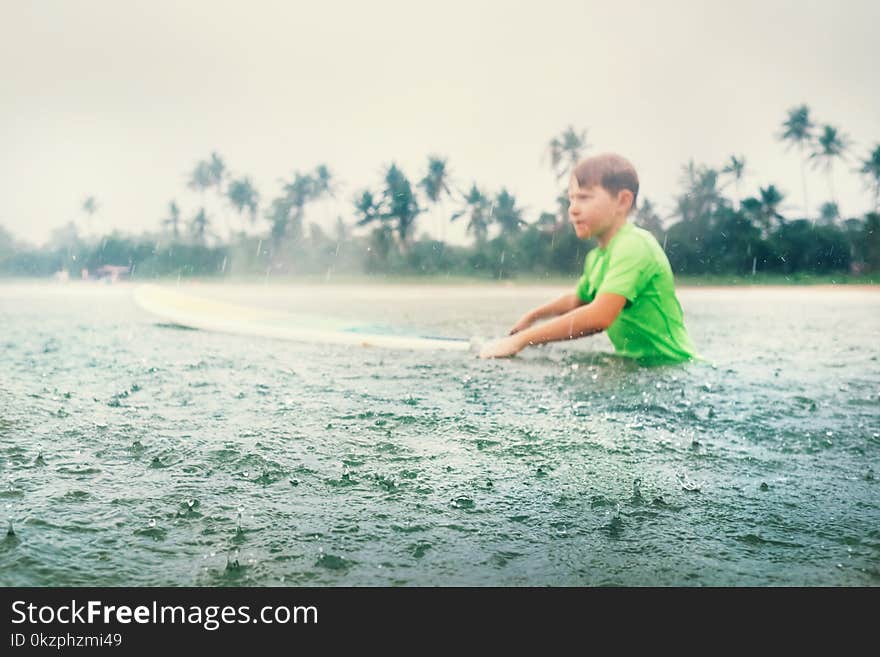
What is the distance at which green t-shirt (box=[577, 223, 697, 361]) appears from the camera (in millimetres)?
2199

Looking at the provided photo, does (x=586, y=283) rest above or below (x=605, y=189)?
below

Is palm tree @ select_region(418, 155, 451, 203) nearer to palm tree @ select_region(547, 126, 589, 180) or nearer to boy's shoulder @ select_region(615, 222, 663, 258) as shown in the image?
palm tree @ select_region(547, 126, 589, 180)

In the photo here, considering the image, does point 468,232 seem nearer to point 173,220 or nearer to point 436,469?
point 173,220

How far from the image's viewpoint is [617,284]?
2.19 meters

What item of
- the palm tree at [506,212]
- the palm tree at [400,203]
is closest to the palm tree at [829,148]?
the palm tree at [506,212]

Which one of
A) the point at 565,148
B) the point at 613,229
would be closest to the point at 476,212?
the point at 565,148

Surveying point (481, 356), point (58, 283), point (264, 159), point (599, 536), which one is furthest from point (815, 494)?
point (58, 283)

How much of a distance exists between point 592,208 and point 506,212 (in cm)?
123

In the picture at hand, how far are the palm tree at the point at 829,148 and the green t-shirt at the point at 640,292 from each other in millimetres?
1050

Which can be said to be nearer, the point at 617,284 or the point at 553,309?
the point at 617,284

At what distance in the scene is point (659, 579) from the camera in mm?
909

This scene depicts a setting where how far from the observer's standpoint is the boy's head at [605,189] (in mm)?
2330
